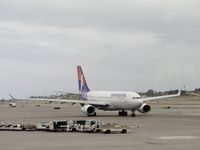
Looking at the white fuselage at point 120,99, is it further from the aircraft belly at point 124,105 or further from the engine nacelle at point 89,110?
the engine nacelle at point 89,110

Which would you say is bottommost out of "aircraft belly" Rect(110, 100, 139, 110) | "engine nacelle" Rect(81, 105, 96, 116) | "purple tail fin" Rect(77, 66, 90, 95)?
"engine nacelle" Rect(81, 105, 96, 116)

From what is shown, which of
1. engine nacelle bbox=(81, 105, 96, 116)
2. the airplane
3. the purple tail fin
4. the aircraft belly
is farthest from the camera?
the purple tail fin

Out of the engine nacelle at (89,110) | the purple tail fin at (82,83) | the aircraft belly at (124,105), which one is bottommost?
the engine nacelle at (89,110)

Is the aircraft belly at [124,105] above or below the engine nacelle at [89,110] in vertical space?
above

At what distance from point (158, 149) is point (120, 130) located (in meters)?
8.89

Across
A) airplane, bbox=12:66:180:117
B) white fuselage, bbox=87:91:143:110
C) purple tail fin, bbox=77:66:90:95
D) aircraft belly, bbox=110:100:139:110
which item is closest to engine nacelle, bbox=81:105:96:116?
airplane, bbox=12:66:180:117

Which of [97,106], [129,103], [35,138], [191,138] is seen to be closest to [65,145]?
[35,138]

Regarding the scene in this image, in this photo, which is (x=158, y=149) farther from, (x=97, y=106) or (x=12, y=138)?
(x=97, y=106)

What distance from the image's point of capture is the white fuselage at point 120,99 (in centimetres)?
5281

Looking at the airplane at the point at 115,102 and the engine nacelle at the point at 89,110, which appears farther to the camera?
the engine nacelle at the point at 89,110

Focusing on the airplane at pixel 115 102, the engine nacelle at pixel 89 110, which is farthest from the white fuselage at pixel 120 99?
the engine nacelle at pixel 89 110

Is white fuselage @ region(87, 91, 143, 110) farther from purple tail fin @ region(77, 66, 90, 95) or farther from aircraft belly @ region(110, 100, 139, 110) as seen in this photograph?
purple tail fin @ region(77, 66, 90, 95)

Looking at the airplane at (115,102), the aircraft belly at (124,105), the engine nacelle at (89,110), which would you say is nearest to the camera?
the aircraft belly at (124,105)

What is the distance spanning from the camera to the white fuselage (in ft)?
173
